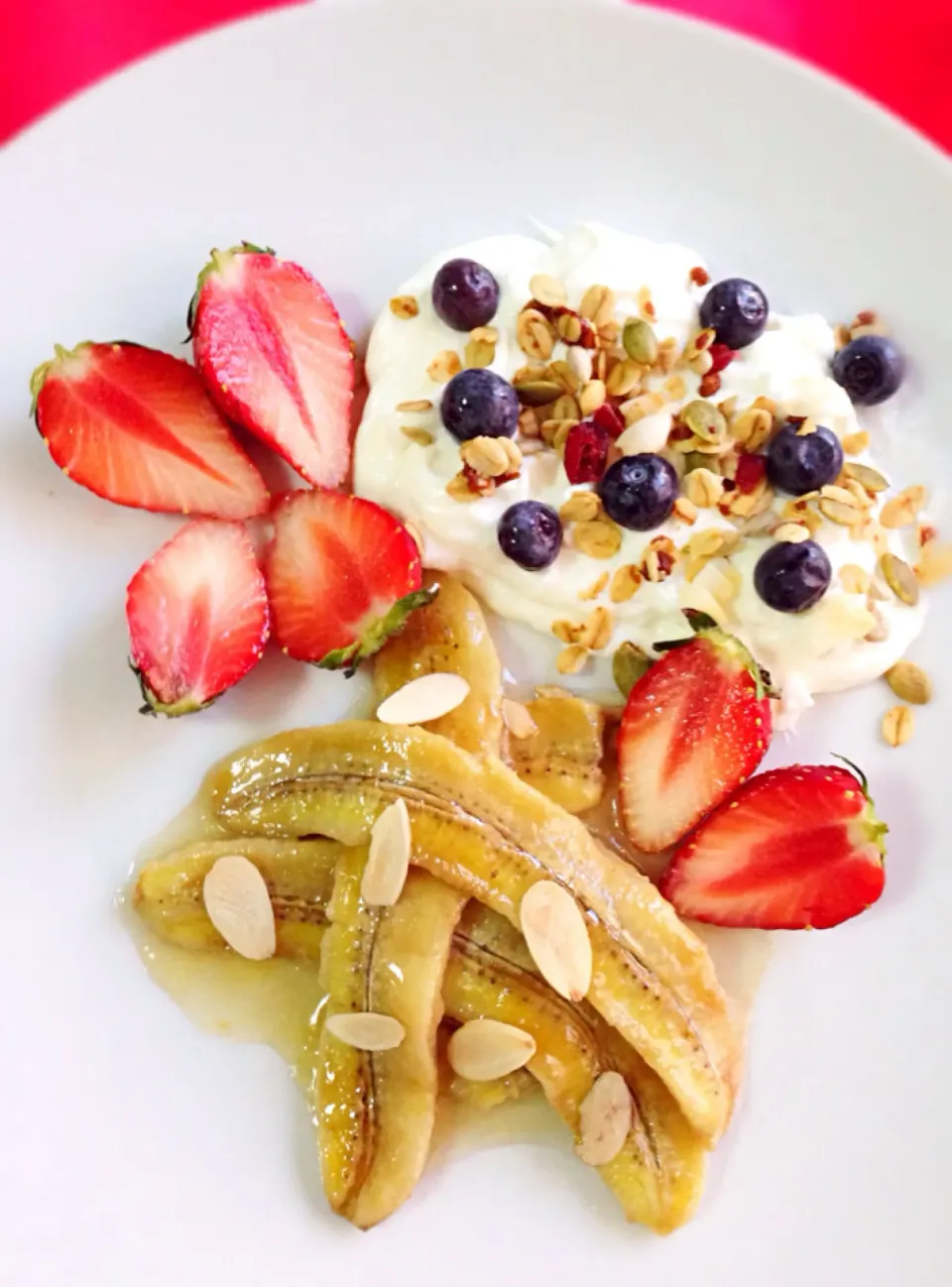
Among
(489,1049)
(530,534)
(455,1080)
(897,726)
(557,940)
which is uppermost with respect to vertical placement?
(530,534)

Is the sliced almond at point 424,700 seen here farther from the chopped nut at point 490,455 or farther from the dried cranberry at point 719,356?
the dried cranberry at point 719,356

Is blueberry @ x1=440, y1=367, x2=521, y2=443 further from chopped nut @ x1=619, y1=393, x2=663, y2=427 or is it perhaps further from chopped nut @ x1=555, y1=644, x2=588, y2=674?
chopped nut @ x1=555, y1=644, x2=588, y2=674

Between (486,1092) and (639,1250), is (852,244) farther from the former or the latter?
(639,1250)

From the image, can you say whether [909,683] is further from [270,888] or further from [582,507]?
[270,888]

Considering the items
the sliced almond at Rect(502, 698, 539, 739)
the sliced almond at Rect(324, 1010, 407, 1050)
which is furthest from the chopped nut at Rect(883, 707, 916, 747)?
the sliced almond at Rect(324, 1010, 407, 1050)

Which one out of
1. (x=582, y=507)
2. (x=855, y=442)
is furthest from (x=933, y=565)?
(x=582, y=507)

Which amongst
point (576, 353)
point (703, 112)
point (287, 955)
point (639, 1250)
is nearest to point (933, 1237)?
point (639, 1250)

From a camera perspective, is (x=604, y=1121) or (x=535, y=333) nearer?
(x=604, y=1121)
